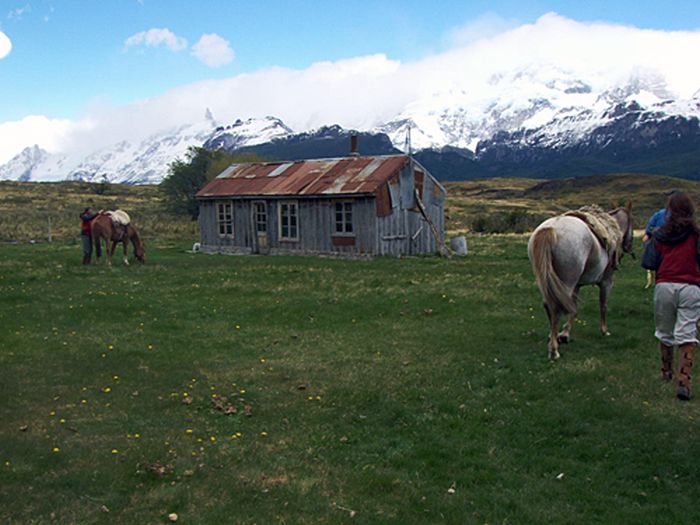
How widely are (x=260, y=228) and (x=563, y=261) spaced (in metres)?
23.8

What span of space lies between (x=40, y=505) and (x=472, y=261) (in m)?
22.0

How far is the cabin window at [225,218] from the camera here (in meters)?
34.8

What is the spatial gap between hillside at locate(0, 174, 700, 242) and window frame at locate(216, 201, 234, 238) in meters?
8.61

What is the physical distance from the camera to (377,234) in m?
28.9

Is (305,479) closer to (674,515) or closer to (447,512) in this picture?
(447,512)

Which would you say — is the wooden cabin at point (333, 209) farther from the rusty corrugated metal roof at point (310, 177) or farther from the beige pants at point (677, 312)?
the beige pants at point (677, 312)

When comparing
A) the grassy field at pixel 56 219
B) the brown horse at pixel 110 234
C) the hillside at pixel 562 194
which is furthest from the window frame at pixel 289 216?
the hillside at pixel 562 194

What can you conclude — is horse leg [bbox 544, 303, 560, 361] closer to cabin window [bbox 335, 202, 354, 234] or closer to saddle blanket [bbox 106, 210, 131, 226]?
saddle blanket [bbox 106, 210, 131, 226]

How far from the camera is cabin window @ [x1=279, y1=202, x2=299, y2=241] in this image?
3147 cm

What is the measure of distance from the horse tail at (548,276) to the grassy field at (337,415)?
38.5 inches

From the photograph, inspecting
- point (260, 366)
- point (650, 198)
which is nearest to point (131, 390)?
point (260, 366)

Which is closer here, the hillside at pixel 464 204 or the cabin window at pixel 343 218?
the cabin window at pixel 343 218

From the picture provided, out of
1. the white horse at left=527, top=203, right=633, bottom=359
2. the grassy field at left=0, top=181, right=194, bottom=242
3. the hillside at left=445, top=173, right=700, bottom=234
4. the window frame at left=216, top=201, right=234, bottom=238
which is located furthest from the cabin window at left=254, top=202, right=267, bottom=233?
the hillside at left=445, top=173, right=700, bottom=234

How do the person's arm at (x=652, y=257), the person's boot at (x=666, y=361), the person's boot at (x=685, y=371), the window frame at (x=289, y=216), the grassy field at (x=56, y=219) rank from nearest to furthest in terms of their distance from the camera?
the person's boot at (x=685, y=371) < the person's arm at (x=652, y=257) < the person's boot at (x=666, y=361) < the window frame at (x=289, y=216) < the grassy field at (x=56, y=219)
